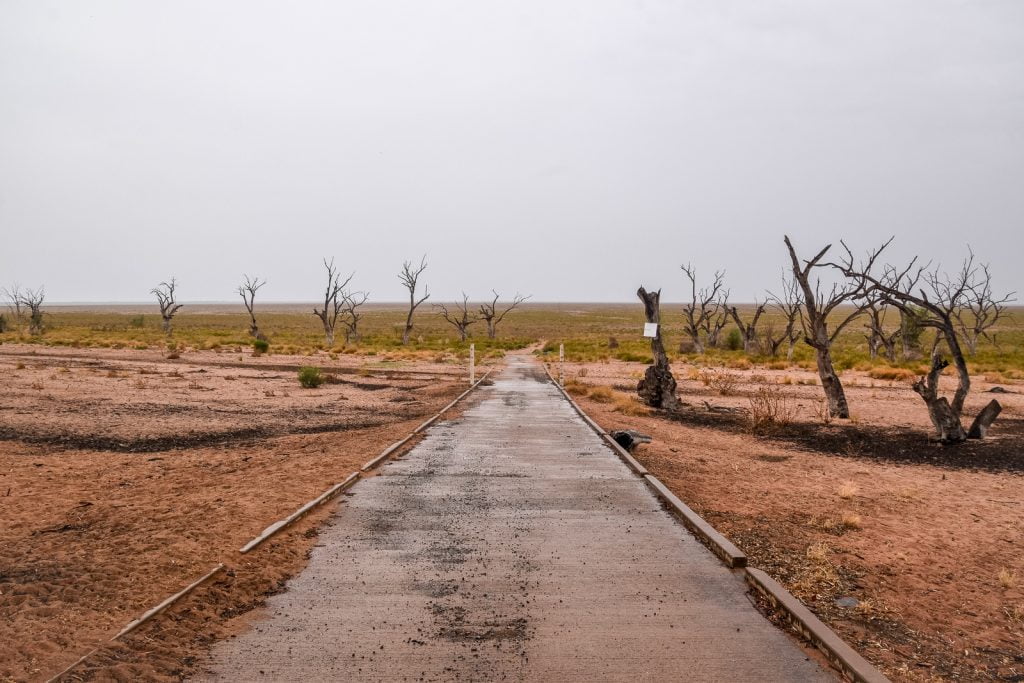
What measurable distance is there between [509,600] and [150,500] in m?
5.80

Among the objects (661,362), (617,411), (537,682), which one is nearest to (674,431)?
(617,411)

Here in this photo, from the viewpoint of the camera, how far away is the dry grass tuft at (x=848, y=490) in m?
10.3

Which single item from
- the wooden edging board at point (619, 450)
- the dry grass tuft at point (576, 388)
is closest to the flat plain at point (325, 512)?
the wooden edging board at point (619, 450)

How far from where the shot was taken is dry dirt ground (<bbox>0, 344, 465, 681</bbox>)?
513 cm

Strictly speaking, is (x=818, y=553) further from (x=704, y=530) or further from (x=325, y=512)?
(x=325, y=512)

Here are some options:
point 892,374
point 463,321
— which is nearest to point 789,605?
point 892,374

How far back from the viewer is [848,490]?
34.0 ft

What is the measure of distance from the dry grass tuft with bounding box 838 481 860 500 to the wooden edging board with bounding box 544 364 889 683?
8.92 feet

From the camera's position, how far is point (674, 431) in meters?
17.3

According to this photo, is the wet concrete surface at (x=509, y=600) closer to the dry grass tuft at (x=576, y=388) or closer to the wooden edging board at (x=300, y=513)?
the wooden edging board at (x=300, y=513)

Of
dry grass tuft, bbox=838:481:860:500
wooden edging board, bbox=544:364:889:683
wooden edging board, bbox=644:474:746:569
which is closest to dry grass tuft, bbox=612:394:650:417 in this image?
dry grass tuft, bbox=838:481:860:500

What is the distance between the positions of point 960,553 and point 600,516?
12.2 ft

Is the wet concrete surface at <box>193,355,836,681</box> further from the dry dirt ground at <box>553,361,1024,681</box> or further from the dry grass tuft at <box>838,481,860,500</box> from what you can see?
the dry grass tuft at <box>838,481,860,500</box>

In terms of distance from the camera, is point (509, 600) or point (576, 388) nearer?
point (509, 600)
